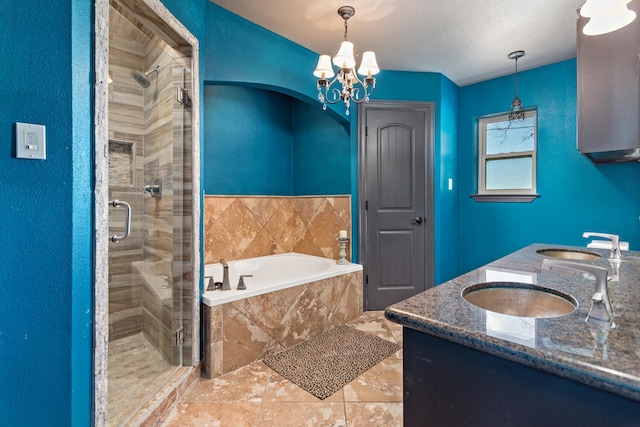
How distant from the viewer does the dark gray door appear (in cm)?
330

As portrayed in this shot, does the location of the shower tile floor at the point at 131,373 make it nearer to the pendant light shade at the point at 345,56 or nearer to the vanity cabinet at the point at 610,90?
the pendant light shade at the point at 345,56

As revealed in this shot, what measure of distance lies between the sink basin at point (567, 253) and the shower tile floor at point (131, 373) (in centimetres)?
231

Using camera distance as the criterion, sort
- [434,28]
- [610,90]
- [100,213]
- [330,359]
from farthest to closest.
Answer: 1. [434,28]
2. [330,359]
3. [610,90]
4. [100,213]

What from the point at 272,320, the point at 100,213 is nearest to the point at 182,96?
the point at 100,213

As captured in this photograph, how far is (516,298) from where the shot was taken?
109 centimetres

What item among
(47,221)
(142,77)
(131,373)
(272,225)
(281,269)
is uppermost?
(142,77)

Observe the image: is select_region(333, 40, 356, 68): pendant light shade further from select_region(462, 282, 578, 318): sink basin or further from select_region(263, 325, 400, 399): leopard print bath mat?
select_region(263, 325, 400, 399): leopard print bath mat

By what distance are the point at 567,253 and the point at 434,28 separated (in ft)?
6.33

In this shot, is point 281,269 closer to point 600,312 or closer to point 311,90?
point 311,90

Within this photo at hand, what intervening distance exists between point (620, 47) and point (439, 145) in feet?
5.77

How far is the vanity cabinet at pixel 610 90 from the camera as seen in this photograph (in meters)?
1.62

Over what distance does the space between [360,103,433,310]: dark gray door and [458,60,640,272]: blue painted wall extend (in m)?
0.73

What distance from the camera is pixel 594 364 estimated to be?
1.80 ft

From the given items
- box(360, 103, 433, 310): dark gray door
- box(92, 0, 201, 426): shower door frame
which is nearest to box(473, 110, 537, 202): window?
box(360, 103, 433, 310): dark gray door
